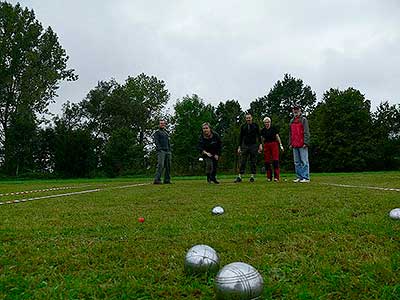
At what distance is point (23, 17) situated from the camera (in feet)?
123

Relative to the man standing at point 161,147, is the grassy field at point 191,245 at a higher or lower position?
lower

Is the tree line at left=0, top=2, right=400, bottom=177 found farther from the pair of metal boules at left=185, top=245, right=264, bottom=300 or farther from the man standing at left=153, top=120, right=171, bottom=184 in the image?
the pair of metal boules at left=185, top=245, right=264, bottom=300

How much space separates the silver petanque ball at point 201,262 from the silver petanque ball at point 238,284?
0.43 meters

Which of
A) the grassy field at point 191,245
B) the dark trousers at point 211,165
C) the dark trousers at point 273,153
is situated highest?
the dark trousers at point 273,153

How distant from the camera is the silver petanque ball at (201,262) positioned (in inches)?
98.8

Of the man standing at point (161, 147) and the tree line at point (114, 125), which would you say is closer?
the man standing at point (161, 147)

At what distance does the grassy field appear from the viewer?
7.57 ft

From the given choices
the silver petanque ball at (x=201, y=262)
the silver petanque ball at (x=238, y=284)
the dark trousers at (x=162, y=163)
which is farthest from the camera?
the dark trousers at (x=162, y=163)

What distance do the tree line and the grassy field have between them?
30307 mm

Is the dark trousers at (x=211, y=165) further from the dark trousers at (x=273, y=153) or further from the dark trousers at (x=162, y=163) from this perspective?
the dark trousers at (x=273, y=153)

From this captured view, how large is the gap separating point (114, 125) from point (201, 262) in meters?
47.5

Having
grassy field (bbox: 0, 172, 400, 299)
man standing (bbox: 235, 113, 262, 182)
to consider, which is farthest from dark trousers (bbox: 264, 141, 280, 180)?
grassy field (bbox: 0, 172, 400, 299)

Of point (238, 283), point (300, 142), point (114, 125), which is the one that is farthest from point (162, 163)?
point (114, 125)

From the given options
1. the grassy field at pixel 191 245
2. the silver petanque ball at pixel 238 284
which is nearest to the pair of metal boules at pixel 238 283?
the silver petanque ball at pixel 238 284
